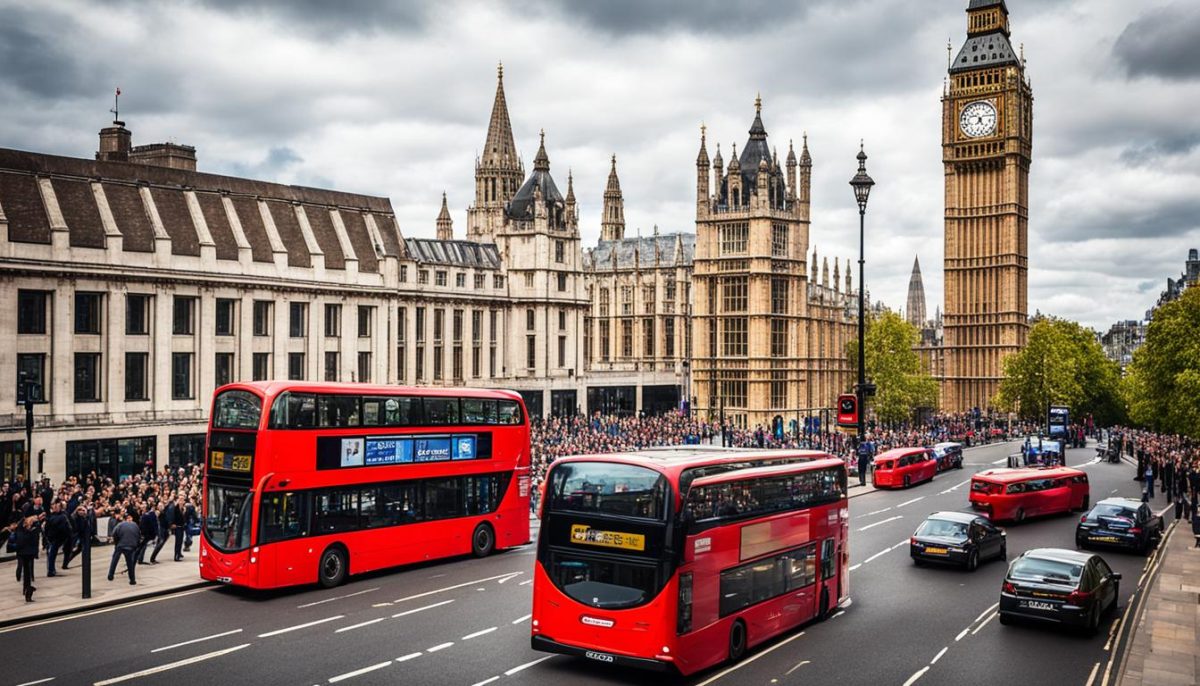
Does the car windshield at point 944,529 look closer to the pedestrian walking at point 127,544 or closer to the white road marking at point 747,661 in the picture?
the white road marking at point 747,661

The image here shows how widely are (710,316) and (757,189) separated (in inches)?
417

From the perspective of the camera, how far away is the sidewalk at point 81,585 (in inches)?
759

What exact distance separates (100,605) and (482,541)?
368 inches

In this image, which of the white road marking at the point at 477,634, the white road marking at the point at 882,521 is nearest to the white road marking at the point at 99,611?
the white road marking at the point at 477,634

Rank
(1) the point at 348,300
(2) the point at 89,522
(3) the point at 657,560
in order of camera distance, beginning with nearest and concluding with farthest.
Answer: (3) the point at 657,560 < (2) the point at 89,522 < (1) the point at 348,300

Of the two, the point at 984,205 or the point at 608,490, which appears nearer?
the point at 608,490

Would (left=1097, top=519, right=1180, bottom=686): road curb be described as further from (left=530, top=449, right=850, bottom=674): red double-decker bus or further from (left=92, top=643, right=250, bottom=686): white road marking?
(left=92, top=643, right=250, bottom=686): white road marking

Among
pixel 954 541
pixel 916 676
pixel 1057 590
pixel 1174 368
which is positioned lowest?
pixel 916 676

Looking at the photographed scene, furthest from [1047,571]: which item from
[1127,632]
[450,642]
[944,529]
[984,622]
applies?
[450,642]

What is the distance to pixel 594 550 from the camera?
50.8ft

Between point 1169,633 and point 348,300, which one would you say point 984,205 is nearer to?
point 348,300

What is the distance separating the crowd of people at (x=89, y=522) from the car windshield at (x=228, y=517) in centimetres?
215

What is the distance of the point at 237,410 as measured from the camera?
68.1 ft

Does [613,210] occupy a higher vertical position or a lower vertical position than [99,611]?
higher
